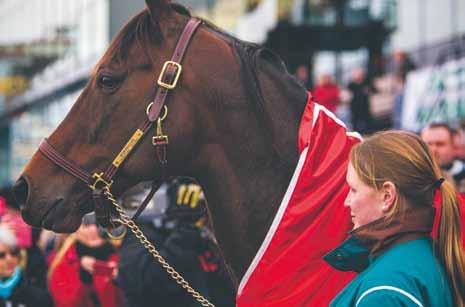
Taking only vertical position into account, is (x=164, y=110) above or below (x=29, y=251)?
above

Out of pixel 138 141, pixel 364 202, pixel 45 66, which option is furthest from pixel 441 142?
pixel 45 66

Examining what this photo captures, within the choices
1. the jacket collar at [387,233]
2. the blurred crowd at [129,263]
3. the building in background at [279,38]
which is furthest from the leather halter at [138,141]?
the jacket collar at [387,233]

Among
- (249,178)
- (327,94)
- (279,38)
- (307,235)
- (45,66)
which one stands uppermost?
(249,178)

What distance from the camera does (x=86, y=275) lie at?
21.4ft

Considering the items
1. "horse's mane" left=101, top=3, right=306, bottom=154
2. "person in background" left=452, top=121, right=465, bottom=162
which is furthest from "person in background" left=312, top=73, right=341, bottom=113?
"horse's mane" left=101, top=3, right=306, bottom=154

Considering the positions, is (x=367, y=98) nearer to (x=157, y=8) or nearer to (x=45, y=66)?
(x=157, y=8)

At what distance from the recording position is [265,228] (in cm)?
352

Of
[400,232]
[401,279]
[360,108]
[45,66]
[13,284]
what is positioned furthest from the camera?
[45,66]

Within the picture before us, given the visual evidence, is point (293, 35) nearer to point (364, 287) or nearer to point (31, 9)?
point (364, 287)

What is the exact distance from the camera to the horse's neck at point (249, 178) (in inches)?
139

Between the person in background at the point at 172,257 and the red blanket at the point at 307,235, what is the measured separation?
1.68 metres

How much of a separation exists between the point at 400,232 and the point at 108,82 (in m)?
1.52

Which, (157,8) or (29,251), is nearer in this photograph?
(157,8)

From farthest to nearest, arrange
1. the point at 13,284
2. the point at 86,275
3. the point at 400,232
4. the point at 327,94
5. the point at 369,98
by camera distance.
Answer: the point at 369,98 < the point at 327,94 < the point at 86,275 < the point at 13,284 < the point at 400,232
